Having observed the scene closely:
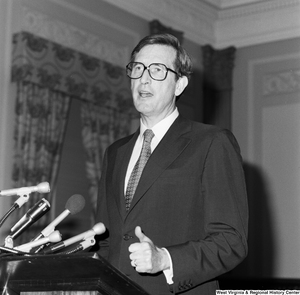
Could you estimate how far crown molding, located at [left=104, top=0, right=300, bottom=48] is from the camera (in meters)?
7.74

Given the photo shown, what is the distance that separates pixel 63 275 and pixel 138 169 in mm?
686

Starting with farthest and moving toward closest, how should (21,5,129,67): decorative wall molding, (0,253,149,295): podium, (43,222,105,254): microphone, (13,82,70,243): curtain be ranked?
(21,5,129,67): decorative wall molding
(13,82,70,243): curtain
(43,222,105,254): microphone
(0,253,149,295): podium

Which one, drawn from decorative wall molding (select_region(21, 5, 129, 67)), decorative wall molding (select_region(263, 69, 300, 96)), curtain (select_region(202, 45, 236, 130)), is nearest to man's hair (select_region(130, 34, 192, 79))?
decorative wall molding (select_region(21, 5, 129, 67))

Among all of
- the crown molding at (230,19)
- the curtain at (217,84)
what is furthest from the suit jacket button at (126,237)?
the curtain at (217,84)

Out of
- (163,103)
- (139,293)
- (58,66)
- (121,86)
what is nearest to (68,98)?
(58,66)

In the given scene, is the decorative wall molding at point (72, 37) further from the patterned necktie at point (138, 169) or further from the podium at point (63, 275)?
the podium at point (63, 275)

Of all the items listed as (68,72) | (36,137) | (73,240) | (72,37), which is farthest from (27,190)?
(72,37)

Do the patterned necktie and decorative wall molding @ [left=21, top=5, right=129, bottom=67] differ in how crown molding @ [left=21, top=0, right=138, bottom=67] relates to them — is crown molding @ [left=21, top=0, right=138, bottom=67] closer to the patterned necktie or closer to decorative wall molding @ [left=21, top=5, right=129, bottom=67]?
decorative wall molding @ [left=21, top=5, right=129, bottom=67]

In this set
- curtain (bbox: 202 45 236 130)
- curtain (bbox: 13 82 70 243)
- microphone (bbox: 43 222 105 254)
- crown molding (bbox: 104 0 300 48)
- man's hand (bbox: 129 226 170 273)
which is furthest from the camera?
curtain (bbox: 202 45 236 130)

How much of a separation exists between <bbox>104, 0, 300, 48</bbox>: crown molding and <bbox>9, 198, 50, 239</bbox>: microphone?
5718mm

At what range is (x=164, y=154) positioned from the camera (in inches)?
85.1

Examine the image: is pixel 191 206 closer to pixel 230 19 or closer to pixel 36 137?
pixel 36 137

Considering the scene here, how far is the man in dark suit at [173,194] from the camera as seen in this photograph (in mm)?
1891

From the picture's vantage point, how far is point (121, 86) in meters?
6.76
